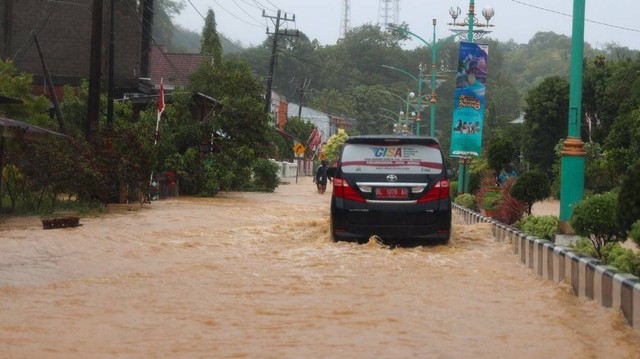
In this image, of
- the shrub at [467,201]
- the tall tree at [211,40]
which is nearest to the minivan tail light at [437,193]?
the shrub at [467,201]

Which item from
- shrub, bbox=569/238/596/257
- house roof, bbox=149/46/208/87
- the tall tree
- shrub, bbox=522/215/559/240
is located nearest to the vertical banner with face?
shrub, bbox=522/215/559/240

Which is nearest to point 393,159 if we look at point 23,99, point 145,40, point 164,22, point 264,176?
point 23,99

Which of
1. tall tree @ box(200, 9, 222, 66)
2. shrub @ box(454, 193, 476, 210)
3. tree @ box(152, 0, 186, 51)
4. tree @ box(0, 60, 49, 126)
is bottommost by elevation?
shrub @ box(454, 193, 476, 210)

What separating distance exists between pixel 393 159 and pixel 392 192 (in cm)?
60

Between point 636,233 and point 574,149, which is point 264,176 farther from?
point 636,233

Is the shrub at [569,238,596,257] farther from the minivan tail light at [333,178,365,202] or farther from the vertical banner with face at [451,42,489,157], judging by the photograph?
the vertical banner with face at [451,42,489,157]

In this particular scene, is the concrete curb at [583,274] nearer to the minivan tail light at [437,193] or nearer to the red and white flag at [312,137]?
the minivan tail light at [437,193]

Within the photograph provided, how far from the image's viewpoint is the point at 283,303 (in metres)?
9.41

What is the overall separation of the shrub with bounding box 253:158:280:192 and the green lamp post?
104ft

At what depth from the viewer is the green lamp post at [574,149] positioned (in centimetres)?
1297

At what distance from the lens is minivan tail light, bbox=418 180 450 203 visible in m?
14.1

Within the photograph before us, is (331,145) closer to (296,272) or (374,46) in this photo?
(374,46)

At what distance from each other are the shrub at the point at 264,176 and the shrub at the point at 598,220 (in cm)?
3345

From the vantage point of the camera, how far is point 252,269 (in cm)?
1221
